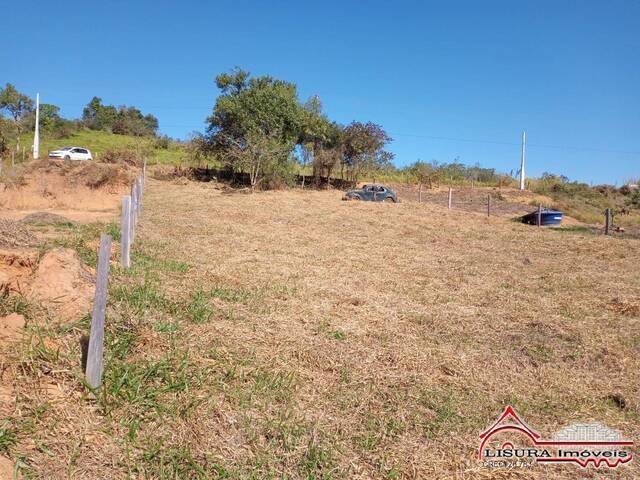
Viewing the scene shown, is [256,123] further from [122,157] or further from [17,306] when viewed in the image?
[17,306]

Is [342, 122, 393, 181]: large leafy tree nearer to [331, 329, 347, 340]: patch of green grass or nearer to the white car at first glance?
the white car

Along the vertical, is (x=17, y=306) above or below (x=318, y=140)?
below

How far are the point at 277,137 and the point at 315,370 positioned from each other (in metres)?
25.5

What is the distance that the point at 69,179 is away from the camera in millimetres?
16062

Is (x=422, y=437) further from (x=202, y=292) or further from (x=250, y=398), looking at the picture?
(x=202, y=292)

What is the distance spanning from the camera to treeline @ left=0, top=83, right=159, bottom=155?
3170cm

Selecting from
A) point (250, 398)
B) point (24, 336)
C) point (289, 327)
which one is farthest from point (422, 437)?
point (24, 336)

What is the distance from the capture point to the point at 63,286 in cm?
415

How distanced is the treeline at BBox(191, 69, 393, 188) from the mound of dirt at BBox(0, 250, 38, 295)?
20.9 m

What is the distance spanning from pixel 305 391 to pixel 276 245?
6.79 m

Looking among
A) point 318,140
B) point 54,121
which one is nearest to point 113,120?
point 54,121

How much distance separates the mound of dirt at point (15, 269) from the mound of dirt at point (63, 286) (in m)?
0.13

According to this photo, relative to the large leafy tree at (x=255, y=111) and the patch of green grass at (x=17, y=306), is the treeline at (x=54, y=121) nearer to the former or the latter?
the large leafy tree at (x=255, y=111)

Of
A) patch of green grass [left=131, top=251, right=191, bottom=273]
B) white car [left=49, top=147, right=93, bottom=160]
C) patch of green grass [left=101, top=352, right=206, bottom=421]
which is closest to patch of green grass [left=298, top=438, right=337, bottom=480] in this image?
patch of green grass [left=101, top=352, right=206, bottom=421]
